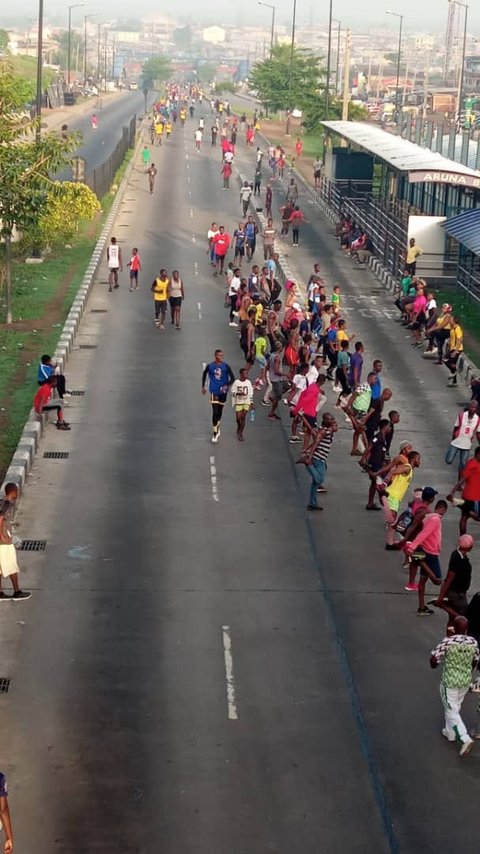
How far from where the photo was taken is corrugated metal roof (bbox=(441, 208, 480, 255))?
107 ft

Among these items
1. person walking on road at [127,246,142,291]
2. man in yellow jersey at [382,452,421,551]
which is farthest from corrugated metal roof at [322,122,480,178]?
man in yellow jersey at [382,452,421,551]

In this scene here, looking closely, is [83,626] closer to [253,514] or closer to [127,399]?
[253,514]

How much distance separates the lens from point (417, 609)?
16000mm

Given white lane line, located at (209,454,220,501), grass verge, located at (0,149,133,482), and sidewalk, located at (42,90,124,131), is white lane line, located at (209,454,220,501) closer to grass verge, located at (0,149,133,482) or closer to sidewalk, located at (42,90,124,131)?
grass verge, located at (0,149,133,482)

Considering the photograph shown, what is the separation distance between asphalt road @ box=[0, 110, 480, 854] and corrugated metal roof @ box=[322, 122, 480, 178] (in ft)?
46.1

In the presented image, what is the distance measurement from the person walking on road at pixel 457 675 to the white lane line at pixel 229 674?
198 centimetres

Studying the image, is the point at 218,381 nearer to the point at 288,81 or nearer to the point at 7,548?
the point at 7,548

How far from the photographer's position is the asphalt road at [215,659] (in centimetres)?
1161

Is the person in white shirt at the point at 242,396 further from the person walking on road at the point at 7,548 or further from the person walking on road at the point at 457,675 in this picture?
the person walking on road at the point at 457,675

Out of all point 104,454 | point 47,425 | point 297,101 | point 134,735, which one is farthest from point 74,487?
point 297,101

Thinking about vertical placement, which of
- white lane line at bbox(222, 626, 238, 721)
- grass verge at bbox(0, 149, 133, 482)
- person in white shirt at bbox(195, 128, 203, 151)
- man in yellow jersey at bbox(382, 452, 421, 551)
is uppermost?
person in white shirt at bbox(195, 128, 203, 151)

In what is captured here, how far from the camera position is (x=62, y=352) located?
28.4 metres

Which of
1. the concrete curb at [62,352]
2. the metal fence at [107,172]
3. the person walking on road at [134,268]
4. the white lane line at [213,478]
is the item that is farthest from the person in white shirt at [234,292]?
the metal fence at [107,172]

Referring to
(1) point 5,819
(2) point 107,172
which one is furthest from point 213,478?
(2) point 107,172
